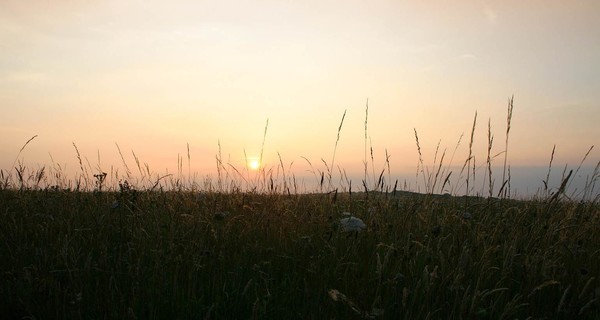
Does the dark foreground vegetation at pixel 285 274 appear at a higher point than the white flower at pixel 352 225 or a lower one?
lower

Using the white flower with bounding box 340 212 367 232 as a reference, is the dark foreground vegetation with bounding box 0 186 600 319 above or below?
below

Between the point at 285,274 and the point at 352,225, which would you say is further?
the point at 352,225

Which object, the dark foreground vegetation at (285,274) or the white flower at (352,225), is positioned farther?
the white flower at (352,225)

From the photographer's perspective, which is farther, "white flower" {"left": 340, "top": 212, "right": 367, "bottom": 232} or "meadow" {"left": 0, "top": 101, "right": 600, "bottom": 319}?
"white flower" {"left": 340, "top": 212, "right": 367, "bottom": 232}

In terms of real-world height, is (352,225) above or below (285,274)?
above

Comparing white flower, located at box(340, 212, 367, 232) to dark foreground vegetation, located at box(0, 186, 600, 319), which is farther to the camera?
white flower, located at box(340, 212, 367, 232)

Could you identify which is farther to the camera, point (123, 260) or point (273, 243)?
point (273, 243)

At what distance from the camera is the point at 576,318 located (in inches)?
114

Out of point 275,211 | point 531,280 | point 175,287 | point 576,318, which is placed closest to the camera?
point 175,287

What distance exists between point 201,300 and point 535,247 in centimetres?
294

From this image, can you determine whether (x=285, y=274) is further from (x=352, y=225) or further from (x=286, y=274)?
(x=352, y=225)

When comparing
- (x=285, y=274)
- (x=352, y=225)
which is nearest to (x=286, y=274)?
(x=285, y=274)

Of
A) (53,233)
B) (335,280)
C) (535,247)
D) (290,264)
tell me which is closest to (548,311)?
(535,247)

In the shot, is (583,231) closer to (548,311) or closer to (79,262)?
(548,311)
